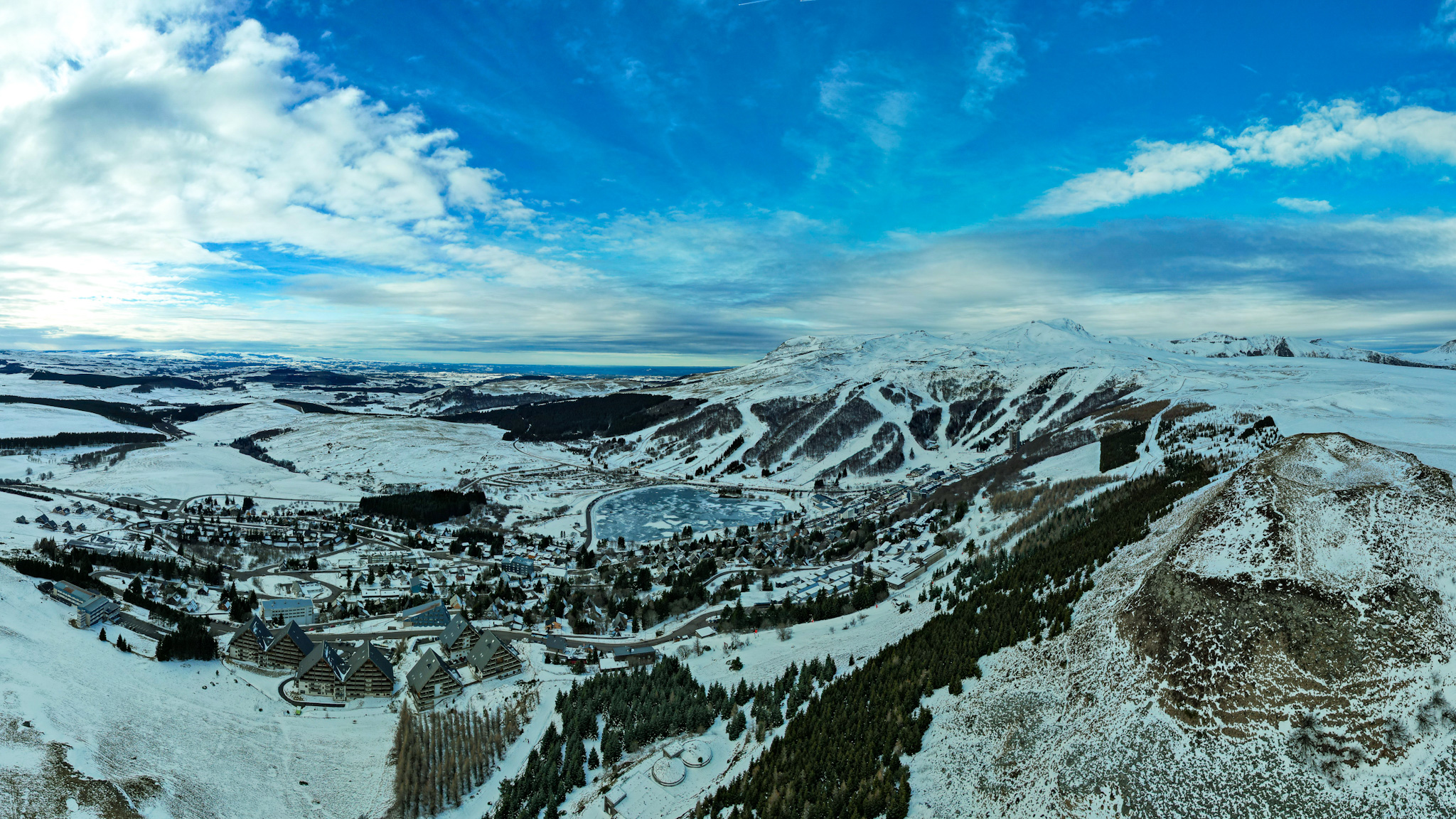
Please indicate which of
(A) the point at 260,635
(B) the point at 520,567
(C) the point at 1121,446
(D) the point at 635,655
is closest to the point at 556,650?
(D) the point at 635,655

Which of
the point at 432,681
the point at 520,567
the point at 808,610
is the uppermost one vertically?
the point at 808,610

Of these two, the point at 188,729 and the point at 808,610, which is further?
the point at 808,610

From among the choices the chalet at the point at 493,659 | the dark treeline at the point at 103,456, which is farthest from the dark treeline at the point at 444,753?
the dark treeline at the point at 103,456

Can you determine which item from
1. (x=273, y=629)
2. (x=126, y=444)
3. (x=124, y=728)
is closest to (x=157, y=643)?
(x=273, y=629)

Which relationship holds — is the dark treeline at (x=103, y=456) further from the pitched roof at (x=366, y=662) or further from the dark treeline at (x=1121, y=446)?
the dark treeline at (x=1121, y=446)

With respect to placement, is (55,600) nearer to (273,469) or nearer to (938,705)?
(938,705)

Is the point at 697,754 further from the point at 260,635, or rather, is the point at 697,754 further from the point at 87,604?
the point at 87,604

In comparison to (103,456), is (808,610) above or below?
above
